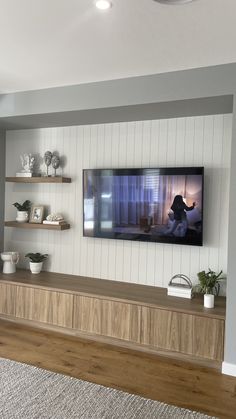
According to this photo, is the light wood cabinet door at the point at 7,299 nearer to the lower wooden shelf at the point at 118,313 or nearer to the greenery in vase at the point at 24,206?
the lower wooden shelf at the point at 118,313

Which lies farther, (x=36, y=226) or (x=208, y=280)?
(x=36, y=226)

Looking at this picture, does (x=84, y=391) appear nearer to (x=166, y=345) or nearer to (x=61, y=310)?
(x=166, y=345)

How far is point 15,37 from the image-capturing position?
2252mm

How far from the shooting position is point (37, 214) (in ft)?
13.4

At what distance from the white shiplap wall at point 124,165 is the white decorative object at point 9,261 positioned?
0.29m

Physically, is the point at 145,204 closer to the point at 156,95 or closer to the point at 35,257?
the point at 156,95

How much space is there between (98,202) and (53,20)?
78.1 inches

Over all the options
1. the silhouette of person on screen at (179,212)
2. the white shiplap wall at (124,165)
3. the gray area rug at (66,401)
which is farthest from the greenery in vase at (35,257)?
the silhouette of person on screen at (179,212)

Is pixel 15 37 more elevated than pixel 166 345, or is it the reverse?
pixel 15 37

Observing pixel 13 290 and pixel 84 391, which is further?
pixel 13 290

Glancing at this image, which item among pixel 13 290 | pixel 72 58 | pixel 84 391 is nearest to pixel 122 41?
pixel 72 58

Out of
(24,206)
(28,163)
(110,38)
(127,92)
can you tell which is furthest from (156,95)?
(24,206)

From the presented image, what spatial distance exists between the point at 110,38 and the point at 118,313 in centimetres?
225

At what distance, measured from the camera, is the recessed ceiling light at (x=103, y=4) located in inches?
71.1
